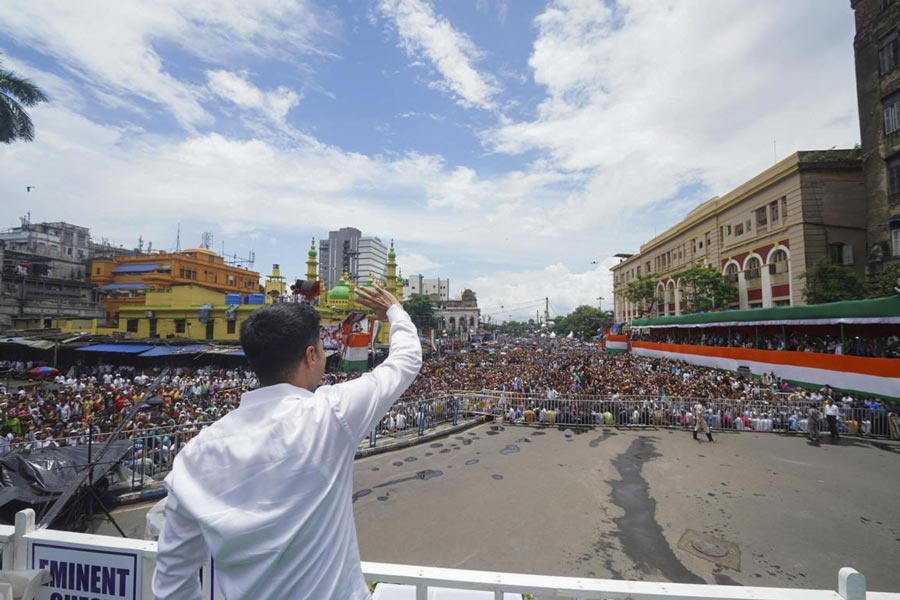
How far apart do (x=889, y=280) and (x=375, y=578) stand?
86.5ft

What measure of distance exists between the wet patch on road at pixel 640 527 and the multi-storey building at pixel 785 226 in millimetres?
22602

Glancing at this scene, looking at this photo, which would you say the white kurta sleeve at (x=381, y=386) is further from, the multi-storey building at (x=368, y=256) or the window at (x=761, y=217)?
the multi-storey building at (x=368, y=256)

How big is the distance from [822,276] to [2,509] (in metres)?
31.8

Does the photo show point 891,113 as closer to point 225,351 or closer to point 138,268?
point 225,351

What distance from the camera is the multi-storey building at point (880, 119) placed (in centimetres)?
1991

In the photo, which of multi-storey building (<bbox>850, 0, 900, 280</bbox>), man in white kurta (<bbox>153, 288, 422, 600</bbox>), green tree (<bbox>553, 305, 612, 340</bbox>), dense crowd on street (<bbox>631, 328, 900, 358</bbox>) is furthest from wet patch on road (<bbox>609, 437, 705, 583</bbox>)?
green tree (<bbox>553, 305, 612, 340</bbox>)

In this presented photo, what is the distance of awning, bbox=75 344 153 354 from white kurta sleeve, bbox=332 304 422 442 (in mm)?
29136

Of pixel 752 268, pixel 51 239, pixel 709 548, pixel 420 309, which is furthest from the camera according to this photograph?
pixel 420 309

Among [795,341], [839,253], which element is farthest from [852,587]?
[839,253]

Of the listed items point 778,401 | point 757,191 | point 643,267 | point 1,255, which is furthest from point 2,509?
point 643,267

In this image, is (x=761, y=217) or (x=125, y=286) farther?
(x=125, y=286)

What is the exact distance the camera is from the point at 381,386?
57.9 inches

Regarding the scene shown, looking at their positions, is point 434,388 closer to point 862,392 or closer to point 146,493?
point 146,493

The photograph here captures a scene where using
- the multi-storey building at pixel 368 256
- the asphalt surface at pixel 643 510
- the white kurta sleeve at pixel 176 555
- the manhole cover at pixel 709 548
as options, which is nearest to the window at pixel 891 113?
the asphalt surface at pixel 643 510
